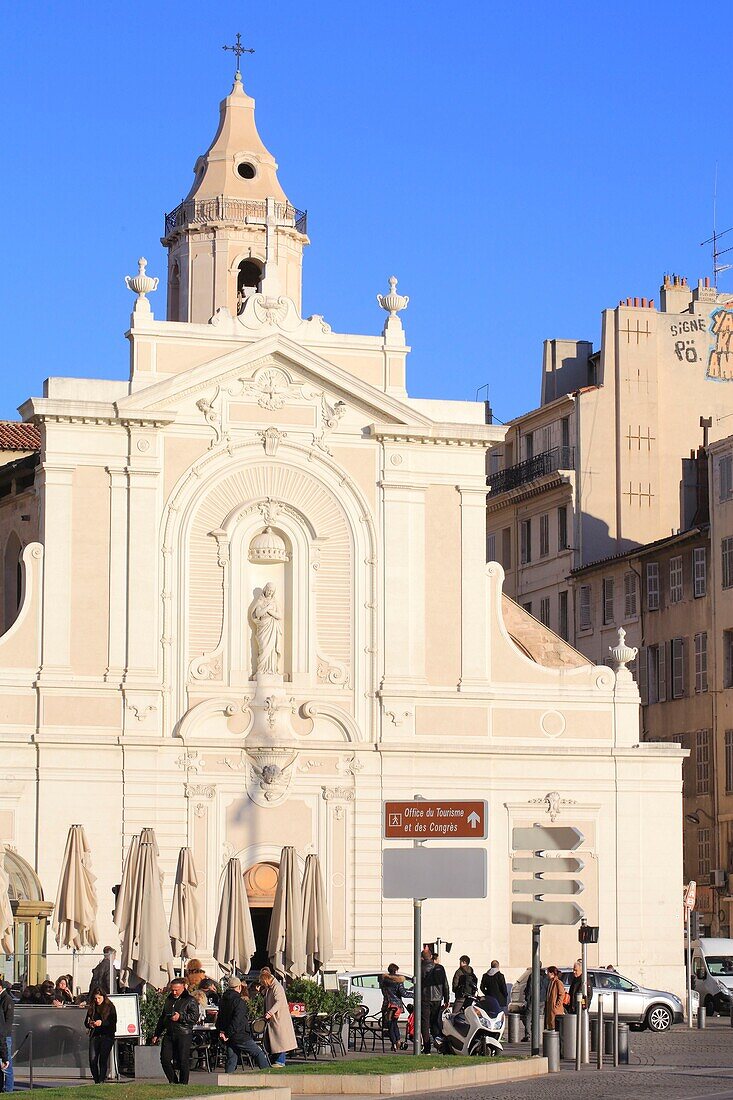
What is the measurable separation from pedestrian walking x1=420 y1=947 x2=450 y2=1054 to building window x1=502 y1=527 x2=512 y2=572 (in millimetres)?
36938

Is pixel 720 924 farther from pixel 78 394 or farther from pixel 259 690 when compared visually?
pixel 78 394

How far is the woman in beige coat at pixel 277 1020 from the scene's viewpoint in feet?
106

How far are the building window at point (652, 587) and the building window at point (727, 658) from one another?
12.9ft

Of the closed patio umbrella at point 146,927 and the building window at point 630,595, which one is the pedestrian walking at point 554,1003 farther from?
the building window at point 630,595

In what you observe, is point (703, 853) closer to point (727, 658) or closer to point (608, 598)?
point (727, 658)

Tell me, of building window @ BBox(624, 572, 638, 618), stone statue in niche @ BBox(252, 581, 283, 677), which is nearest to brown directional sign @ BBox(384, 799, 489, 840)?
stone statue in niche @ BBox(252, 581, 283, 677)

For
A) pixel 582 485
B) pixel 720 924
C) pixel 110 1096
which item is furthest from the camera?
pixel 582 485

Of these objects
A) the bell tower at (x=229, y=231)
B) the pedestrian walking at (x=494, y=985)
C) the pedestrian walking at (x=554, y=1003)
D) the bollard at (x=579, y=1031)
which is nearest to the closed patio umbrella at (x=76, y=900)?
the pedestrian walking at (x=494, y=985)

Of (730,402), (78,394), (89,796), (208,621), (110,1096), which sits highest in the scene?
(730,402)

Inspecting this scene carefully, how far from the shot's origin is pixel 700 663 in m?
62.7

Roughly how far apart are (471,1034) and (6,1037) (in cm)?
877

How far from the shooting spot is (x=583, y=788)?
4938 cm

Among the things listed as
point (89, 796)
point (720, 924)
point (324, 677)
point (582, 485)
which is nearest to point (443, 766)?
point (324, 677)

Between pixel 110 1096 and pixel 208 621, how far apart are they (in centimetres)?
2242
